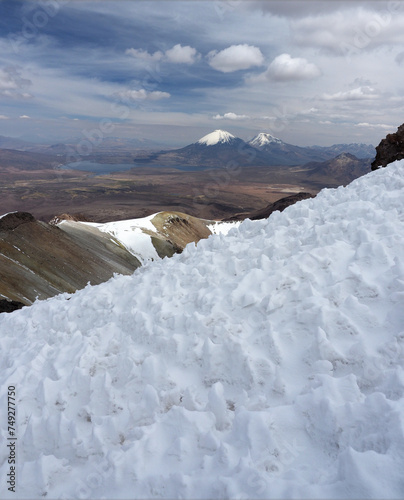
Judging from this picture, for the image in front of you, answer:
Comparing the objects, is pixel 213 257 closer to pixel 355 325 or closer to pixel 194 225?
pixel 355 325

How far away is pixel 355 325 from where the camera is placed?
224 inches

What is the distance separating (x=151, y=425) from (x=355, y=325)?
4030 millimetres

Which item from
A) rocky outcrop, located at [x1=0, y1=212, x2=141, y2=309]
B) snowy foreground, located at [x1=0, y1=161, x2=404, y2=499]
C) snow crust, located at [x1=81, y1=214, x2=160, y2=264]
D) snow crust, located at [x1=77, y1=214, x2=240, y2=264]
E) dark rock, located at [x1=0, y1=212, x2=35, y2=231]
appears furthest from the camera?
snow crust, located at [x1=77, y1=214, x2=240, y2=264]

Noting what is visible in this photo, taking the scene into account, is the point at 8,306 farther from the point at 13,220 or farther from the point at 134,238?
the point at 134,238

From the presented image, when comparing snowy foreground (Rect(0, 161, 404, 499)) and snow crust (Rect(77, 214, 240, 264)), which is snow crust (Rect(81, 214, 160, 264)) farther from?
snowy foreground (Rect(0, 161, 404, 499))

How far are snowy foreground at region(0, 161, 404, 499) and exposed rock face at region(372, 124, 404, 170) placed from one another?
22764 mm

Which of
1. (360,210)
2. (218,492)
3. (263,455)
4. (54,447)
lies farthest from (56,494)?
(360,210)

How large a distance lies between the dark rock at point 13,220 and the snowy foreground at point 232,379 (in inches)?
1725

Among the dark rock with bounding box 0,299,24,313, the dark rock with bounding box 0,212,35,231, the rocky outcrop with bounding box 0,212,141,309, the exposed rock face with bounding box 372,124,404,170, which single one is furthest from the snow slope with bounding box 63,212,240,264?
the exposed rock face with bounding box 372,124,404,170

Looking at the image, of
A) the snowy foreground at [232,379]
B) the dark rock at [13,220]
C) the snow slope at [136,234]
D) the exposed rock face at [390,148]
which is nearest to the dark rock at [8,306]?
the snowy foreground at [232,379]

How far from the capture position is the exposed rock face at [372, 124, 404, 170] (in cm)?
2787

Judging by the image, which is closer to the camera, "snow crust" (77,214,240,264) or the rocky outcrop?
the rocky outcrop

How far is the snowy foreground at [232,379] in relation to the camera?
3.88 metres

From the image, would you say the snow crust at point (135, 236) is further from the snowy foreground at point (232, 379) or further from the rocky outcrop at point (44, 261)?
the snowy foreground at point (232, 379)
